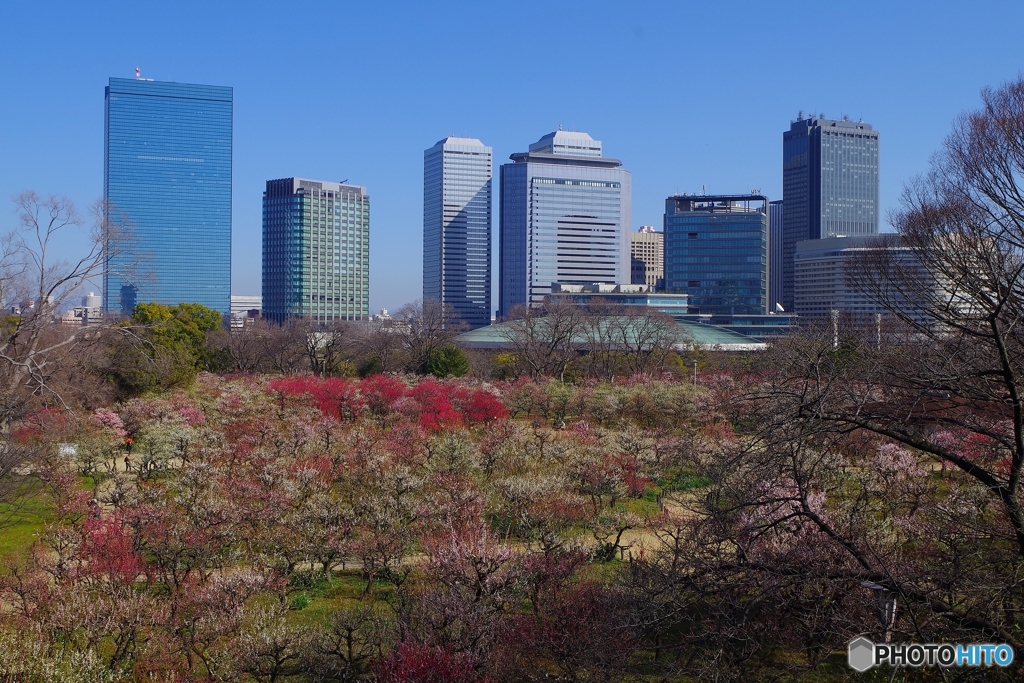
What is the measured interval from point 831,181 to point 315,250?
3252 inches

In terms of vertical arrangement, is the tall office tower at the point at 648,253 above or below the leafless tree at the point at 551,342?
above

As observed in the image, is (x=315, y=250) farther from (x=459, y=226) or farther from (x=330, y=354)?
(x=330, y=354)

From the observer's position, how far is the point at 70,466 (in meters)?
16.2

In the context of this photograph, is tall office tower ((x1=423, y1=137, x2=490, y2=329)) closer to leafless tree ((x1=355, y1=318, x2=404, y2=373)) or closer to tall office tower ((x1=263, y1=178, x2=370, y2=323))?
tall office tower ((x1=263, y1=178, x2=370, y2=323))

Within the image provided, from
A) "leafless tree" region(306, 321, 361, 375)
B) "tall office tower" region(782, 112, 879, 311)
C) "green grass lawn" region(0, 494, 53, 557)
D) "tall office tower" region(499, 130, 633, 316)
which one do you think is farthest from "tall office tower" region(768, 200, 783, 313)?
"green grass lawn" region(0, 494, 53, 557)

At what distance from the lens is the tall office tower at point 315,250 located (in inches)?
4498

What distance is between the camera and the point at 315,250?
116 metres

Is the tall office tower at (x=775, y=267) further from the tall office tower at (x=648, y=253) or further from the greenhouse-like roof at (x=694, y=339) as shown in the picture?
the greenhouse-like roof at (x=694, y=339)

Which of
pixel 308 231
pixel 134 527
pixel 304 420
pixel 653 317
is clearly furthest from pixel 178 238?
pixel 134 527

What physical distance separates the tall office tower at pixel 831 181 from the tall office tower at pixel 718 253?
134ft

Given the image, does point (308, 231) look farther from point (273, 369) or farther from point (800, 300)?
point (273, 369)

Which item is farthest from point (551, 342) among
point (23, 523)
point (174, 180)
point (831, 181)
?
point (831, 181)

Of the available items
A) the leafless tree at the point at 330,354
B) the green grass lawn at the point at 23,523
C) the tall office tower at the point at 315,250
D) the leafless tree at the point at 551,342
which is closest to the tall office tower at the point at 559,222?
the tall office tower at the point at 315,250

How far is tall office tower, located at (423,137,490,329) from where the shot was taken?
13350cm
